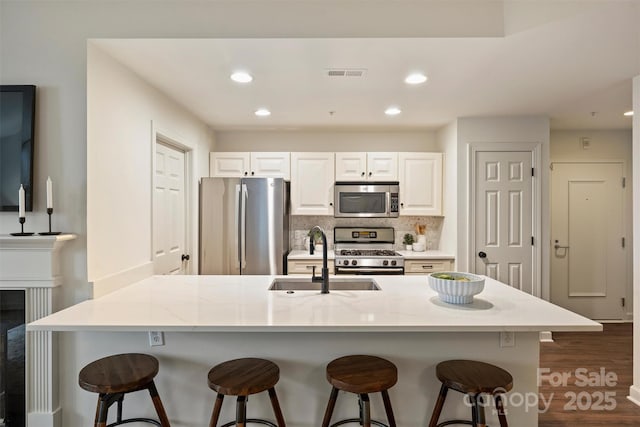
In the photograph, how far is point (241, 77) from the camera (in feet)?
8.29

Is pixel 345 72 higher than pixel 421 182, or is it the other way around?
pixel 345 72

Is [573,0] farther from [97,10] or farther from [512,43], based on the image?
[97,10]

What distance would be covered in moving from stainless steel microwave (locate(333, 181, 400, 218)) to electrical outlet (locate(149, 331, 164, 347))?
2591mm

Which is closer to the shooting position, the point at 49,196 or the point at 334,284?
the point at 49,196

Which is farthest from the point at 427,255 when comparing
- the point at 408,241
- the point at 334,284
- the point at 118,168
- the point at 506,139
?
the point at 118,168

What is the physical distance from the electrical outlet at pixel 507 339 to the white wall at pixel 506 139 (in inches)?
76.0

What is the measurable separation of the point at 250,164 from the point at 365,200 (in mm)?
1414

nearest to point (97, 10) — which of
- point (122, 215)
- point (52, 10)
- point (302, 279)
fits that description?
point (52, 10)

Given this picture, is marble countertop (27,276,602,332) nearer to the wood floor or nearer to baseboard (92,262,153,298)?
baseboard (92,262,153,298)

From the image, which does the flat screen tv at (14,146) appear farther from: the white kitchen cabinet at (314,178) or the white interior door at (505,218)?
the white interior door at (505,218)

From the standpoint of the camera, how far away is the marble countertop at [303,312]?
1.55m

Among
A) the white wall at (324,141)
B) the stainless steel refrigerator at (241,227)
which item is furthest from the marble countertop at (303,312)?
the white wall at (324,141)

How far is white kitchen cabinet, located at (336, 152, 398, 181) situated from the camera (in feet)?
13.5

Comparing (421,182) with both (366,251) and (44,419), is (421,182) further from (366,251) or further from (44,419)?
(44,419)
